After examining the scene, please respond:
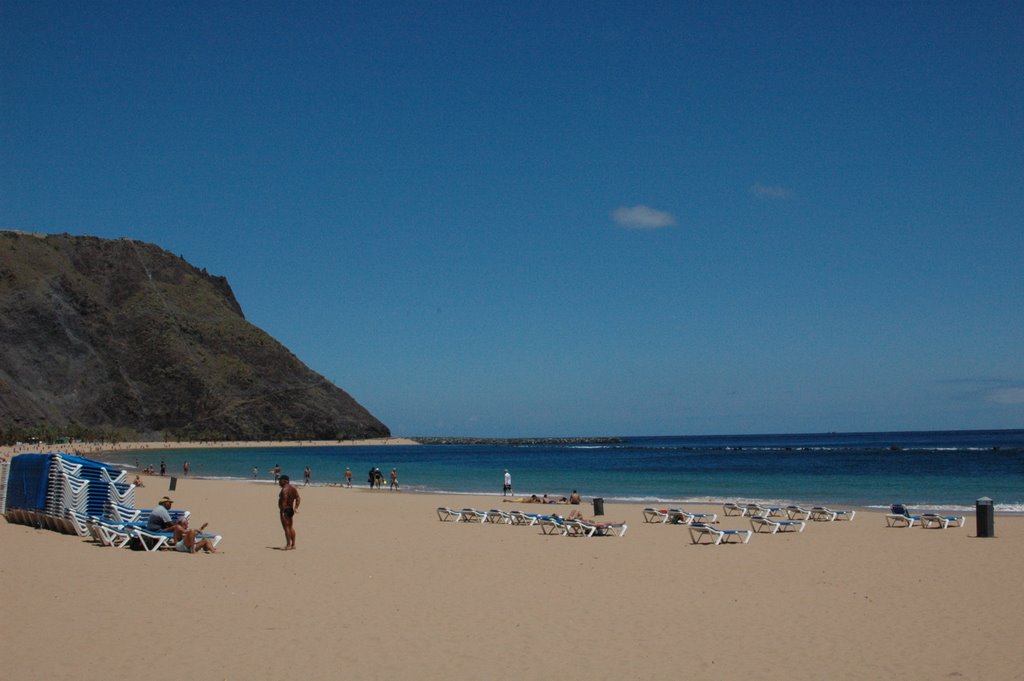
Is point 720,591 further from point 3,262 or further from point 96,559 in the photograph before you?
point 3,262

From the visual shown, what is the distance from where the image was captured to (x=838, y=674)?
7.21m

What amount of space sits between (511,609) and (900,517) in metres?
13.8

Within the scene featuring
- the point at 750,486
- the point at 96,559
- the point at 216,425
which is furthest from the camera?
the point at 216,425

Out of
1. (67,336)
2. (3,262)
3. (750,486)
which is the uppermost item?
(3,262)

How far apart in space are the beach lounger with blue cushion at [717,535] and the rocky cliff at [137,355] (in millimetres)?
88704

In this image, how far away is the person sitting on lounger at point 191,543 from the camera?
540 inches

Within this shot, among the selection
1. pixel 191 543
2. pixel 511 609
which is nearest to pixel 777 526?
pixel 511 609

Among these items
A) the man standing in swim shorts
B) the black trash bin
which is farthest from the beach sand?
the black trash bin

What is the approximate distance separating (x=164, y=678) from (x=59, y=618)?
269 centimetres

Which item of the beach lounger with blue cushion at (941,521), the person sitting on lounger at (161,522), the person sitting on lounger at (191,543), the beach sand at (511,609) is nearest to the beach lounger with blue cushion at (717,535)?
the beach sand at (511,609)

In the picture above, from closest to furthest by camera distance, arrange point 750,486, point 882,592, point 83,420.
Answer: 1. point 882,592
2. point 750,486
3. point 83,420

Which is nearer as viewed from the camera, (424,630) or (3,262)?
(424,630)

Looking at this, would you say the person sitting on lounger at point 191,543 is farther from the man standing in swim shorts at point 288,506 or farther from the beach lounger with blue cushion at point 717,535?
the beach lounger with blue cushion at point 717,535

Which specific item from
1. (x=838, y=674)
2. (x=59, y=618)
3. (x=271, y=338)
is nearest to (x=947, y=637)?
(x=838, y=674)
